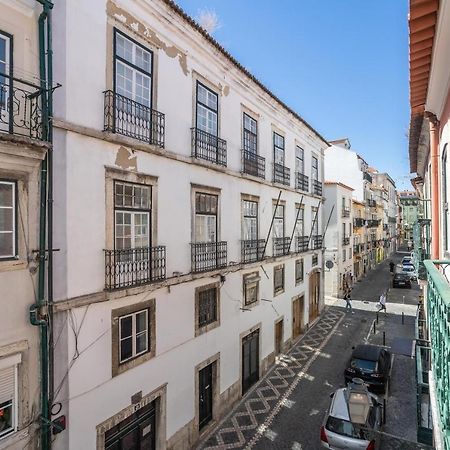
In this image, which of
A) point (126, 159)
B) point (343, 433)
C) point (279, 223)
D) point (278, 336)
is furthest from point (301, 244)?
point (126, 159)

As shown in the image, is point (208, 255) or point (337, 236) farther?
point (337, 236)

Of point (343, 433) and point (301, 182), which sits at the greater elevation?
point (301, 182)

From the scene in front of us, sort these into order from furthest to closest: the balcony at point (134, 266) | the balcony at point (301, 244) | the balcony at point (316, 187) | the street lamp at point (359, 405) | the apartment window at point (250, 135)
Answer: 1. the balcony at point (316, 187)
2. the balcony at point (301, 244)
3. the apartment window at point (250, 135)
4. the balcony at point (134, 266)
5. the street lamp at point (359, 405)

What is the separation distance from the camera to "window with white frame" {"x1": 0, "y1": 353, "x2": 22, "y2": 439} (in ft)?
20.6

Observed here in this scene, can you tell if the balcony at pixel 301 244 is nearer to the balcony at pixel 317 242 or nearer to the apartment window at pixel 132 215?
the balcony at pixel 317 242

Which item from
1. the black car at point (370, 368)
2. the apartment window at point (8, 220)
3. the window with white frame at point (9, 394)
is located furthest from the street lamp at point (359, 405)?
the black car at point (370, 368)

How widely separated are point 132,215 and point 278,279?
34.5ft

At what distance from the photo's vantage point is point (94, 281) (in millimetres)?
7703

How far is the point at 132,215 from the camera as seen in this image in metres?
8.78

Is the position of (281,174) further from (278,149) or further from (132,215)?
(132,215)

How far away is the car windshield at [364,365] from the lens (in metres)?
13.8

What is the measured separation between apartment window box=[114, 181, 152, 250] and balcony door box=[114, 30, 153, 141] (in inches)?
53.4

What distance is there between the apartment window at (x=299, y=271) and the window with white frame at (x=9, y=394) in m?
15.5

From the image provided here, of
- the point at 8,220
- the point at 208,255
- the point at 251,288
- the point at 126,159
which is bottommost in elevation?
the point at 251,288
